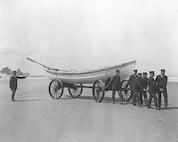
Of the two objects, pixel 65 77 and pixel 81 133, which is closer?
pixel 81 133

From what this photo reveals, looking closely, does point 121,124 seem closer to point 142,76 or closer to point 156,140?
point 156,140

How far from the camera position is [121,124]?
309 inches

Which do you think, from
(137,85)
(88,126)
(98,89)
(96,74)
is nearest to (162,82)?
(137,85)

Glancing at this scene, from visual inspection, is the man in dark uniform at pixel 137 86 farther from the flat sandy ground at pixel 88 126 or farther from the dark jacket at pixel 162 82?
the flat sandy ground at pixel 88 126

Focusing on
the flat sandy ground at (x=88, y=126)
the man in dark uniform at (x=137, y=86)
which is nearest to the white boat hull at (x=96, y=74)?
the man in dark uniform at (x=137, y=86)

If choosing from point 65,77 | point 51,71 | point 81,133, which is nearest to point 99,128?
point 81,133

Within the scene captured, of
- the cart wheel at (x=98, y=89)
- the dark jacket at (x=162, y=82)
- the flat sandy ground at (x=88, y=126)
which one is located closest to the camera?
the flat sandy ground at (x=88, y=126)

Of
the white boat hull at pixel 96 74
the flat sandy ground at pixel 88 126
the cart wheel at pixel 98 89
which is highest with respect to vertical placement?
the white boat hull at pixel 96 74

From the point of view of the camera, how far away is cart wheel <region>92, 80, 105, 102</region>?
12.6 meters

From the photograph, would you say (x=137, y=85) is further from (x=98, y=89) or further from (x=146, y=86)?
(x=98, y=89)

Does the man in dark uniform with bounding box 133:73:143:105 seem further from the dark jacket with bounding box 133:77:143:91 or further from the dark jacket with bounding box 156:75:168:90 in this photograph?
the dark jacket with bounding box 156:75:168:90

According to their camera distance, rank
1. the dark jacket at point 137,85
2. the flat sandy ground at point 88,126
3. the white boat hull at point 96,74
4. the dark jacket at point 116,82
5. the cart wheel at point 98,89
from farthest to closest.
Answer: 1. the white boat hull at point 96,74
2. the cart wheel at point 98,89
3. the dark jacket at point 116,82
4. the dark jacket at point 137,85
5. the flat sandy ground at point 88,126

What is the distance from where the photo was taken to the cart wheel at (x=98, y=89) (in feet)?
41.2

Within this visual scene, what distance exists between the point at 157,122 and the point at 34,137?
3971 millimetres
